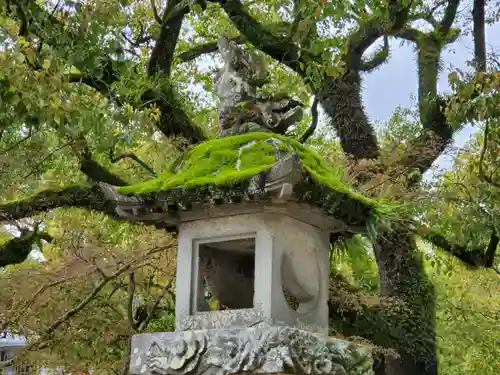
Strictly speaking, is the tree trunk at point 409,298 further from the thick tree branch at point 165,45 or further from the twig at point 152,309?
the thick tree branch at point 165,45

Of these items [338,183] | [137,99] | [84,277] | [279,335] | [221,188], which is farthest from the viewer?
[84,277]

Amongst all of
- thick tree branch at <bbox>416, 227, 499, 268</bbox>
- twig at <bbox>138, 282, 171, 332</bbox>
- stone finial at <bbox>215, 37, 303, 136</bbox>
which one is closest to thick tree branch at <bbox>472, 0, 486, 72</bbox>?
thick tree branch at <bbox>416, 227, 499, 268</bbox>

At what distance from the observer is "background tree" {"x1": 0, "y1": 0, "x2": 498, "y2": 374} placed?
7.07 meters

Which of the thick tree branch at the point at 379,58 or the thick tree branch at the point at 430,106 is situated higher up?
the thick tree branch at the point at 379,58

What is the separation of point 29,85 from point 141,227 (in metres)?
4.95

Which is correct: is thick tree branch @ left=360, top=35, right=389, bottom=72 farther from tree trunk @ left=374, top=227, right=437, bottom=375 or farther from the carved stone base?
the carved stone base

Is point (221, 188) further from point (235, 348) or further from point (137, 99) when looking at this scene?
point (137, 99)

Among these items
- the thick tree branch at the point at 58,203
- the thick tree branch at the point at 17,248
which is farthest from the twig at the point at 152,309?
the thick tree branch at the point at 17,248

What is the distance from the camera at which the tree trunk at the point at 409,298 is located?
8930 mm

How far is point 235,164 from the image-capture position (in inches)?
195

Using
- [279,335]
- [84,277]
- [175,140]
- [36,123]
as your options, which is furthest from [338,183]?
[84,277]

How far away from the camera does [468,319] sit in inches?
436

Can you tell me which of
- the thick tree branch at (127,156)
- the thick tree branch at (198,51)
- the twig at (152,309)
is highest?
the thick tree branch at (198,51)

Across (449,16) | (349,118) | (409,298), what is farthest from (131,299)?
(449,16)
